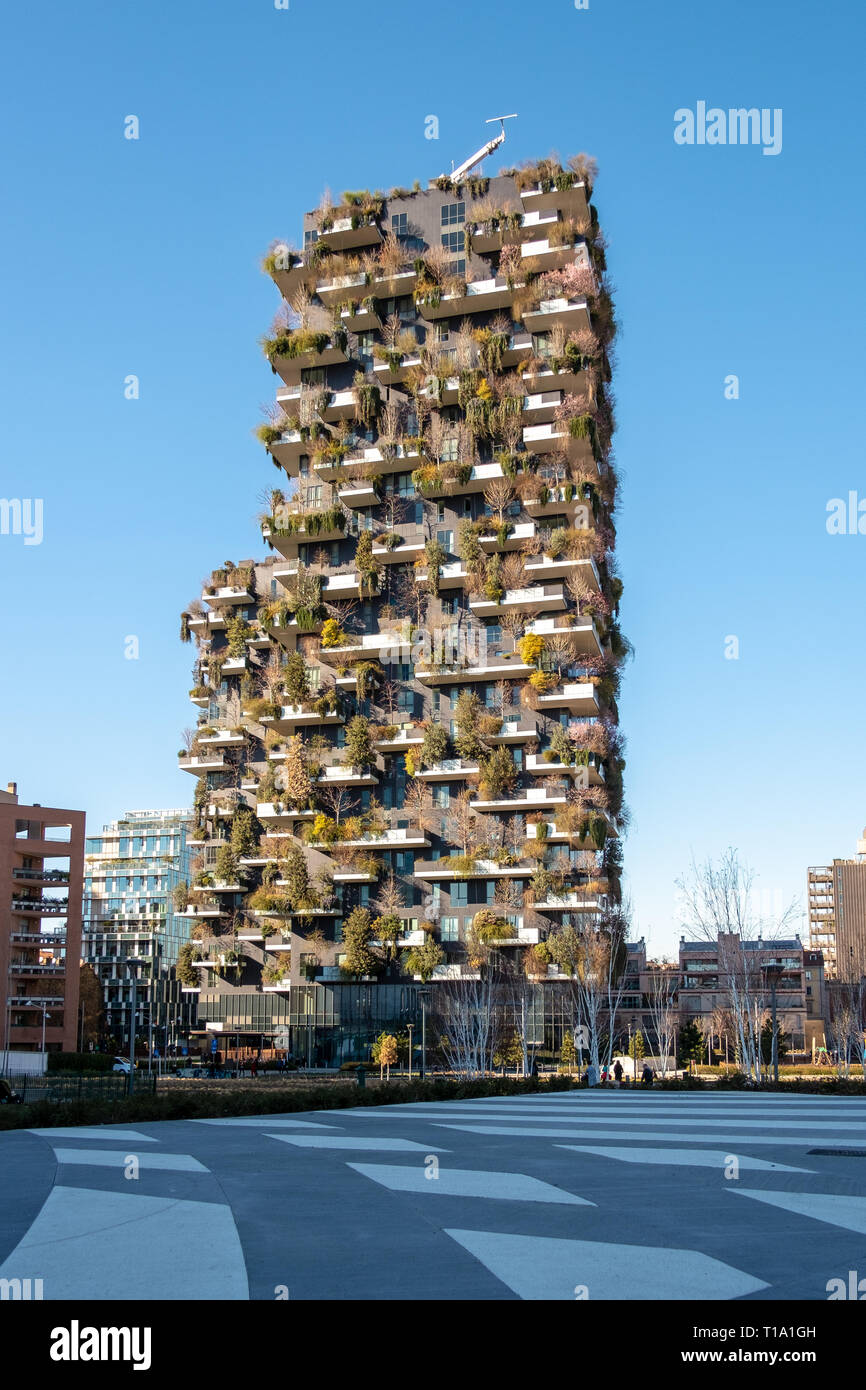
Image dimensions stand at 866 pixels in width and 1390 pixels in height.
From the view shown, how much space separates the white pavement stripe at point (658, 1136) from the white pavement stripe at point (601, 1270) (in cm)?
887

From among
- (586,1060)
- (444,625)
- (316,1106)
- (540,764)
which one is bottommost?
(586,1060)

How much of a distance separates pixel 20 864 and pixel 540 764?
155 ft

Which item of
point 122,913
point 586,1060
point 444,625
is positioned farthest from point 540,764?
point 122,913

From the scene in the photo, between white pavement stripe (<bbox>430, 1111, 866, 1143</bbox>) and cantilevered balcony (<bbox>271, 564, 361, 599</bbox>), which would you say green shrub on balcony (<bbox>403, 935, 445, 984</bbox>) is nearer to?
cantilevered balcony (<bbox>271, 564, 361, 599</bbox>)

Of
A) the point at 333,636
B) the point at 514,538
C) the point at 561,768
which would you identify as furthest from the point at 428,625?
the point at 561,768

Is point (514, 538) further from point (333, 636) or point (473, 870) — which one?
point (473, 870)

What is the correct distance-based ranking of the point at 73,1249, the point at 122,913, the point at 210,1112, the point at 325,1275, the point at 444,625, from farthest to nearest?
1. the point at 122,913
2. the point at 444,625
3. the point at 210,1112
4. the point at 73,1249
5. the point at 325,1275

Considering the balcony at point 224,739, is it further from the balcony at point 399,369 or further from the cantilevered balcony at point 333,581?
the balcony at point 399,369

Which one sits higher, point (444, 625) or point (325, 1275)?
point (444, 625)

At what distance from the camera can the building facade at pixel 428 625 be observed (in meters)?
65.7

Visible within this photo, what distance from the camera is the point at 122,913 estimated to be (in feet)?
463

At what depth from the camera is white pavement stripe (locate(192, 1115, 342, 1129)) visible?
2247 cm

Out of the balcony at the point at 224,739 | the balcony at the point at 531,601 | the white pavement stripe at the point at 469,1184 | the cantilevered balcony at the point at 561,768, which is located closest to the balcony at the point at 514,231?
the balcony at the point at 531,601
